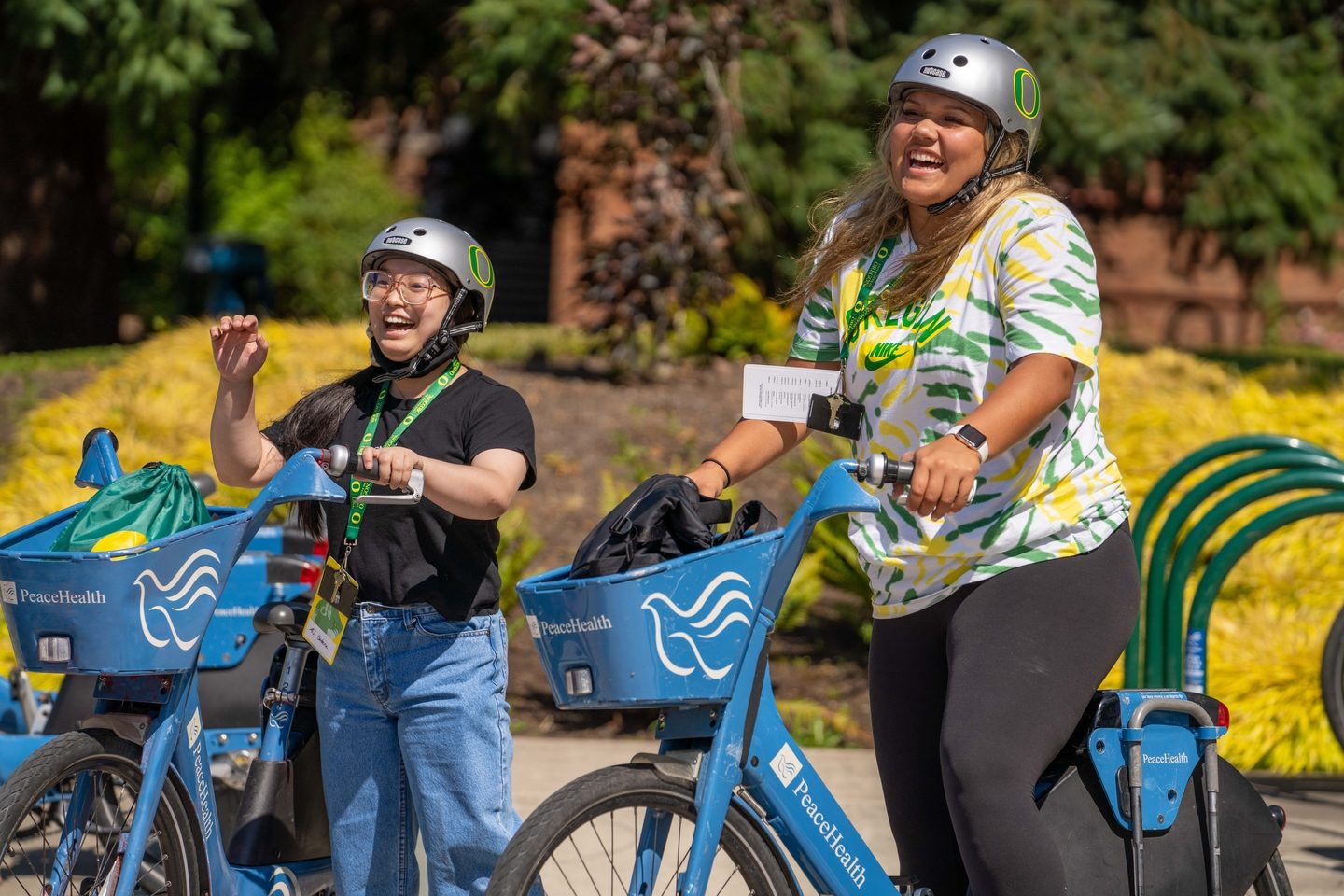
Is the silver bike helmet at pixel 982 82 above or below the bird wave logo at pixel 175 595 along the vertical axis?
above

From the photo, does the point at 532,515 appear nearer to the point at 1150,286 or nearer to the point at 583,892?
the point at 583,892

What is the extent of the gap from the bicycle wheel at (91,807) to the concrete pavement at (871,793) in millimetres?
2053

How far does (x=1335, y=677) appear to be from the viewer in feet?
17.9

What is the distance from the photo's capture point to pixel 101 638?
283 cm

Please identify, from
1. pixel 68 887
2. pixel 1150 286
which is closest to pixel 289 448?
pixel 68 887

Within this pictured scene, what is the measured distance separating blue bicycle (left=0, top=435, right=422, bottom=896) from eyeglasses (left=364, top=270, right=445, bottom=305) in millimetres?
480

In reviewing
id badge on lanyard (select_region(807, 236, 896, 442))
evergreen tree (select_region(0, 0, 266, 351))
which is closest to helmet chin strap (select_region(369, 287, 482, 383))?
id badge on lanyard (select_region(807, 236, 896, 442))

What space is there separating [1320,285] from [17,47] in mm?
20474

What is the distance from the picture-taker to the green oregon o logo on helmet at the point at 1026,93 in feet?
9.53

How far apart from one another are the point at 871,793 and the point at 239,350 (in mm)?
3072

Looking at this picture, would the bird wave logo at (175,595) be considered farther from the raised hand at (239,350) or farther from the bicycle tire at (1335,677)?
the bicycle tire at (1335,677)

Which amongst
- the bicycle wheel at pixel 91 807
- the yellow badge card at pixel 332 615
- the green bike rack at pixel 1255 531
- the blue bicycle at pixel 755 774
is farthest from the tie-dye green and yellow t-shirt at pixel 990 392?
the green bike rack at pixel 1255 531

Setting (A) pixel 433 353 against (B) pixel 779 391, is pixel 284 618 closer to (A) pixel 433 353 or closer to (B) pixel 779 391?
(A) pixel 433 353

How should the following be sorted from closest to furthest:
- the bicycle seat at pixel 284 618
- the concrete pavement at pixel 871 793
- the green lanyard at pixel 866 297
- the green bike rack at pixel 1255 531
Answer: the green lanyard at pixel 866 297 → the bicycle seat at pixel 284 618 → the concrete pavement at pixel 871 793 → the green bike rack at pixel 1255 531
